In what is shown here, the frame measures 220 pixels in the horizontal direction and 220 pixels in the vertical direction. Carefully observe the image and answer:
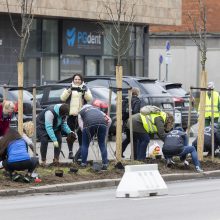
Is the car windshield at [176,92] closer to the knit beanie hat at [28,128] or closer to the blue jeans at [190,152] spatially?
the blue jeans at [190,152]

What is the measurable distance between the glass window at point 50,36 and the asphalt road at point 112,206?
22801 mm

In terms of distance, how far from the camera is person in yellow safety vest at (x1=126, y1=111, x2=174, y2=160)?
19.6 m

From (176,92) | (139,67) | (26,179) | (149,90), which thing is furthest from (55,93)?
(139,67)

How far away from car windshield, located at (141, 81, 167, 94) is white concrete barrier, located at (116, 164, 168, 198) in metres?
12.4

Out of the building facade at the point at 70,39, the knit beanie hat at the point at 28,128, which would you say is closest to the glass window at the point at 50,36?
the building facade at the point at 70,39

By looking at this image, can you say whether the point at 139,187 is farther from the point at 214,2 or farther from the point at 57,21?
the point at 214,2

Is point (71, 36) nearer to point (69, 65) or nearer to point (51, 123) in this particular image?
point (69, 65)

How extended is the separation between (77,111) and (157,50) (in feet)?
129

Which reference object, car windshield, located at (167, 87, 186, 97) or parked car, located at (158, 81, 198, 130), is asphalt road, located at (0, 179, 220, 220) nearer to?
parked car, located at (158, 81, 198, 130)

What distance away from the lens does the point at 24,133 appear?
59.6 feet

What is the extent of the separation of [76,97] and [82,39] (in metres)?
21.4

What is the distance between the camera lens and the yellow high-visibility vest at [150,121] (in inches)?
773

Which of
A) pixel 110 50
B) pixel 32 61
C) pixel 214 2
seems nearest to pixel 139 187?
pixel 32 61

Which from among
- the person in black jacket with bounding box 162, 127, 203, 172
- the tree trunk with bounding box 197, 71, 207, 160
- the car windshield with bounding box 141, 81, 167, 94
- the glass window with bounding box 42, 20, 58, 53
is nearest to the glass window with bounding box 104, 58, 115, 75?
the glass window with bounding box 42, 20, 58, 53
